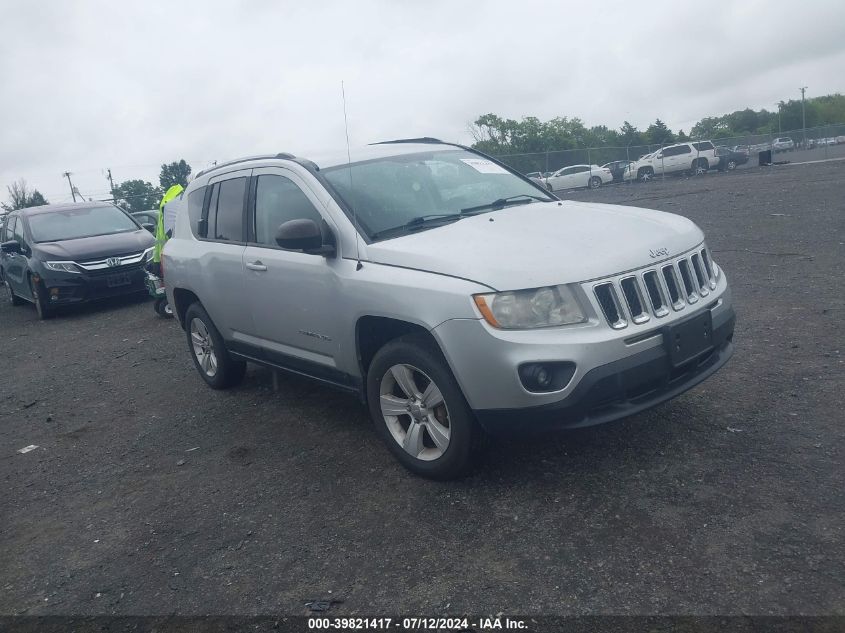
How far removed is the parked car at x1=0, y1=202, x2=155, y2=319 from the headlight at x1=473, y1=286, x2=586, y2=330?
9.75 meters

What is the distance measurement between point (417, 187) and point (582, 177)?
34.5 meters

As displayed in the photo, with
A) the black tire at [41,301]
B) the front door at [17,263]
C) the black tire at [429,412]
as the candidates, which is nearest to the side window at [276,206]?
the black tire at [429,412]

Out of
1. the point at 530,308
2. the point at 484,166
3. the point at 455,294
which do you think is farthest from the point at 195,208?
the point at 530,308

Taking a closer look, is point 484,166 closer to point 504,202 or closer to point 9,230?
point 504,202

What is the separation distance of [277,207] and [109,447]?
2225mm

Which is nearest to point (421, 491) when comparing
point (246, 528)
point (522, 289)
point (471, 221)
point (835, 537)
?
point (246, 528)

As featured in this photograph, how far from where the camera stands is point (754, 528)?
10.8ft

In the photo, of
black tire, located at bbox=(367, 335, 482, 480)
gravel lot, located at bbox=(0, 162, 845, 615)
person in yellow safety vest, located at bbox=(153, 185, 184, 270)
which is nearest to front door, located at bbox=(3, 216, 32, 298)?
person in yellow safety vest, located at bbox=(153, 185, 184, 270)

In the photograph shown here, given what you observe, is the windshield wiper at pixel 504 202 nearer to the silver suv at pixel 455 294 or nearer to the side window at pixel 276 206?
the silver suv at pixel 455 294

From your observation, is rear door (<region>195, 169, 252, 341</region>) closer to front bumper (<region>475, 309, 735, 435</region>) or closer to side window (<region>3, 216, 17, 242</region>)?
front bumper (<region>475, 309, 735, 435</region>)

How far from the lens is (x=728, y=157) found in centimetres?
3647

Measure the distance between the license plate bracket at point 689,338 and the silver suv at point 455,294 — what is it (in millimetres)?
12

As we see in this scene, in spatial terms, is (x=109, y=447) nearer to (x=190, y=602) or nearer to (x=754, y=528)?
(x=190, y=602)

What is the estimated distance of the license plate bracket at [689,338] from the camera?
148 inches
